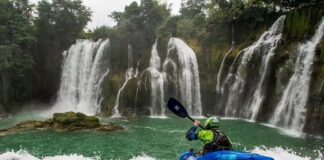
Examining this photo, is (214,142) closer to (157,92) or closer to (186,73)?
(157,92)

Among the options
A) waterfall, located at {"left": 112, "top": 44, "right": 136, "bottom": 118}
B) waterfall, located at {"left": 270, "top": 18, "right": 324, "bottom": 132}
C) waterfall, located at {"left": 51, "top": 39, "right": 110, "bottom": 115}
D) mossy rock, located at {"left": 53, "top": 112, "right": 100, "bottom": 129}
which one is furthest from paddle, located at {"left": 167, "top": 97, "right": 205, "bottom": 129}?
waterfall, located at {"left": 51, "top": 39, "right": 110, "bottom": 115}

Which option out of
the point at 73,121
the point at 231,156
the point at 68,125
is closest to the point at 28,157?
the point at 68,125

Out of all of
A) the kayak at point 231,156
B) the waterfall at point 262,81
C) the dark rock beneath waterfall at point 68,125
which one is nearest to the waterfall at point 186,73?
the waterfall at point 262,81

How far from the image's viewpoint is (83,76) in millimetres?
36656

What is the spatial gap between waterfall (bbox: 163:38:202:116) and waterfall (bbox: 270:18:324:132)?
363 inches

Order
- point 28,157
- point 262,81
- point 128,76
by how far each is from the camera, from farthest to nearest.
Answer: point 128,76 < point 262,81 < point 28,157

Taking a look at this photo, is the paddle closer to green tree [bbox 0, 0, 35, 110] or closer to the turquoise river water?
the turquoise river water

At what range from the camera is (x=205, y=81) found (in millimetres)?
32031

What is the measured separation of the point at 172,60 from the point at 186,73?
180 centimetres

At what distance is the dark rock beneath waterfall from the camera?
73.3 feet

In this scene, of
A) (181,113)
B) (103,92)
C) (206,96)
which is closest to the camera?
(181,113)

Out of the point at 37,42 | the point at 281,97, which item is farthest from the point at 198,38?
the point at 37,42

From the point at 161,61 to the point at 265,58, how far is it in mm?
10218

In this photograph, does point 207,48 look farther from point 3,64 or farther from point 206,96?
point 3,64
